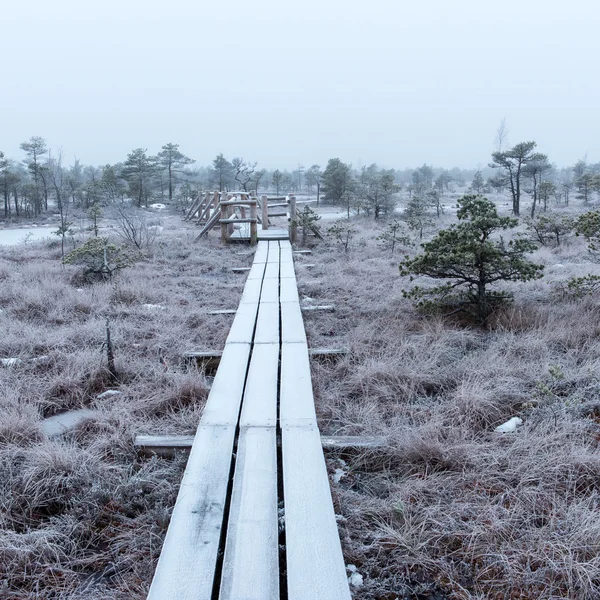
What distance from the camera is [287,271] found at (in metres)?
7.76

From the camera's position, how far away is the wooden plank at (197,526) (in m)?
1.67

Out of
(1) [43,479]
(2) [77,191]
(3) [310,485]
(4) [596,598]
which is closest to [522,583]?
(4) [596,598]

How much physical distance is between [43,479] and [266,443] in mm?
1170

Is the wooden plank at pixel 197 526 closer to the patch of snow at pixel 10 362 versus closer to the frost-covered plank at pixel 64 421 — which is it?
the frost-covered plank at pixel 64 421

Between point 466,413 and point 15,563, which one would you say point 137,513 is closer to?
point 15,563

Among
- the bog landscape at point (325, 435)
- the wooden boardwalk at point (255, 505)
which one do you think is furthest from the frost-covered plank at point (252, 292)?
the wooden boardwalk at point (255, 505)

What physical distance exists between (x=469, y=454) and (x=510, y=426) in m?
0.54

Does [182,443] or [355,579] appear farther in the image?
[182,443]

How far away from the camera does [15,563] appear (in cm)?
198

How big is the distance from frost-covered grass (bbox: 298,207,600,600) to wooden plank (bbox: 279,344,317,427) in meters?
0.23

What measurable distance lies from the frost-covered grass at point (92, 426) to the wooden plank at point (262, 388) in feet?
1.28

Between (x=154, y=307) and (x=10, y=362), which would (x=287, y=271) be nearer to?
(x=154, y=307)

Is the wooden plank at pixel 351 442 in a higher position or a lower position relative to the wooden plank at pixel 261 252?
lower

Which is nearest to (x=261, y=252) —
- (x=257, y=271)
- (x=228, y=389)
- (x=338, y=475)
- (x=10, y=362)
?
(x=257, y=271)
